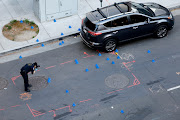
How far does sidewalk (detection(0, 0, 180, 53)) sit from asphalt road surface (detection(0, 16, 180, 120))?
3.14ft

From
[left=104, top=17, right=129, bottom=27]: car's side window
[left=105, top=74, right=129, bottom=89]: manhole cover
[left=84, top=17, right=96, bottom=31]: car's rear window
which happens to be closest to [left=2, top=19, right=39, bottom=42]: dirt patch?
[left=84, top=17, right=96, bottom=31]: car's rear window

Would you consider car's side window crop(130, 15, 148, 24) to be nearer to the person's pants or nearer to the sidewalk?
the sidewalk

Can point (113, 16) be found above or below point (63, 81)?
above

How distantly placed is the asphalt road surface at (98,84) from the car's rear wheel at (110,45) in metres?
0.27

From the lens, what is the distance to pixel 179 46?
15.2 metres

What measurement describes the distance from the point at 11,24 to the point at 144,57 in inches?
277

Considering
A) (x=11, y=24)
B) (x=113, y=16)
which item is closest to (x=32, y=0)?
(x=11, y=24)

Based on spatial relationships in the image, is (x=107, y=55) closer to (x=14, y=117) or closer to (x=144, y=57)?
(x=144, y=57)

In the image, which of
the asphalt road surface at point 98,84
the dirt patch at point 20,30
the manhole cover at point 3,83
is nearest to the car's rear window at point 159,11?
the asphalt road surface at point 98,84

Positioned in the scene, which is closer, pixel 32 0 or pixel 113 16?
pixel 113 16

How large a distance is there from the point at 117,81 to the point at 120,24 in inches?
111

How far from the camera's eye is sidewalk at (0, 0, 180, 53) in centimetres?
1542

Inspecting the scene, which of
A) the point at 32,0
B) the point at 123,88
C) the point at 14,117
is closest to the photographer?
the point at 14,117

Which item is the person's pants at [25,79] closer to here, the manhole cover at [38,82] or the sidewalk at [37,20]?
the manhole cover at [38,82]
